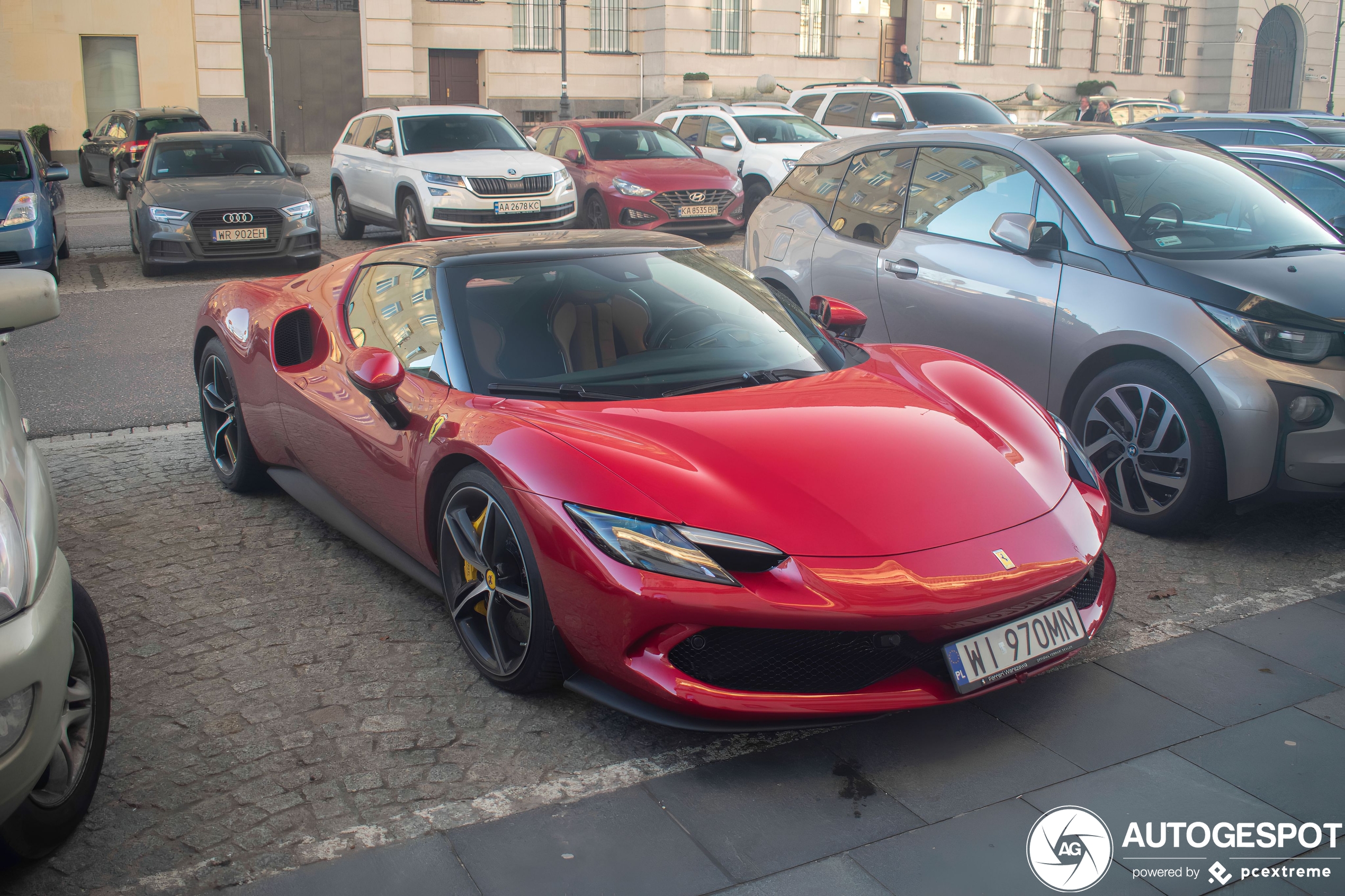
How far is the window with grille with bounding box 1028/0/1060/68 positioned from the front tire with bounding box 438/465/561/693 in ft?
130

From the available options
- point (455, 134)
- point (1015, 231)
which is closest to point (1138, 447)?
point (1015, 231)

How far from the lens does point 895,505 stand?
3.11 metres

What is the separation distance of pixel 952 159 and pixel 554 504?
12.0ft

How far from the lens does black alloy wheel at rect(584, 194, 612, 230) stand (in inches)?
547

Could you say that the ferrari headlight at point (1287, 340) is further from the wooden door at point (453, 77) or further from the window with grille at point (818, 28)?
the window with grille at point (818, 28)

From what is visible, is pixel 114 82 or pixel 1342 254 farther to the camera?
pixel 114 82

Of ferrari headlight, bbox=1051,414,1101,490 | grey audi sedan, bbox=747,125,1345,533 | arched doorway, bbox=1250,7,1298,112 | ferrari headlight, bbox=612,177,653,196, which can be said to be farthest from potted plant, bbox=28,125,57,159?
arched doorway, bbox=1250,7,1298,112

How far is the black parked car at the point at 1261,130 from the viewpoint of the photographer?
36.7 feet

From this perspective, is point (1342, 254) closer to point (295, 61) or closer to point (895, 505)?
point (895, 505)

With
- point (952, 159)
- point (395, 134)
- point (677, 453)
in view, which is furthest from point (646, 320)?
point (395, 134)

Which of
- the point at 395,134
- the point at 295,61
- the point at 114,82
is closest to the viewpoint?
the point at 395,134

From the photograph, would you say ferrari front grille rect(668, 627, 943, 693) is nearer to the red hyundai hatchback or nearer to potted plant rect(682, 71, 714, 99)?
the red hyundai hatchback

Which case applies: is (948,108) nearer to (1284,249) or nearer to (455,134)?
(455,134)

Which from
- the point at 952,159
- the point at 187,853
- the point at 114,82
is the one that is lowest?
the point at 187,853
